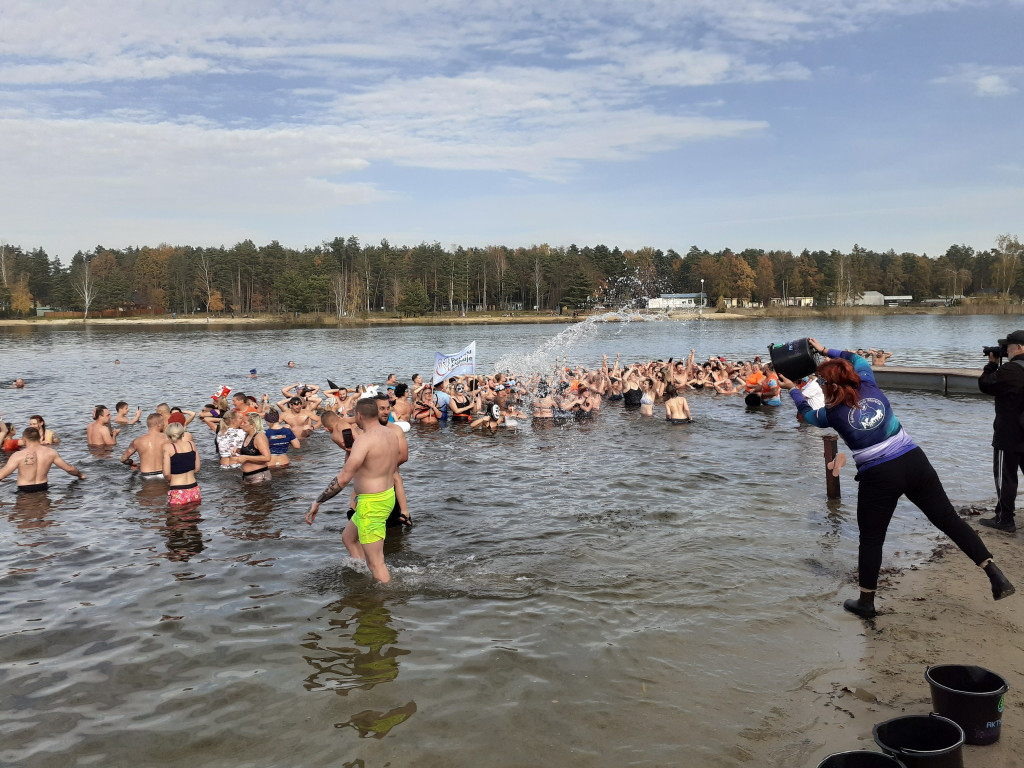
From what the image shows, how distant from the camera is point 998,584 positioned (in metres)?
4.95

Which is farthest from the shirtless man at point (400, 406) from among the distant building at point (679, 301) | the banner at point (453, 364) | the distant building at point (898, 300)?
the distant building at point (898, 300)

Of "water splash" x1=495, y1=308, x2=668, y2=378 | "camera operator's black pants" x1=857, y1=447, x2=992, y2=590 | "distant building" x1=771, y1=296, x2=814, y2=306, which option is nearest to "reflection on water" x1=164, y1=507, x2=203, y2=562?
"camera operator's black pants" x1=857, y1=447, x2=992, y2=590

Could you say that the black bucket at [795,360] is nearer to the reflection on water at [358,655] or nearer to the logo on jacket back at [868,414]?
the logo on jacket back at [868,414]

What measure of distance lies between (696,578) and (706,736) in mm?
2632

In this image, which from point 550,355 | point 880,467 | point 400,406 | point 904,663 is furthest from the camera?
point 550,355

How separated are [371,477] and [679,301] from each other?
11846 cm

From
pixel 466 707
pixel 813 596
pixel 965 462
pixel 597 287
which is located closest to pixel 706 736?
pixel 466 707

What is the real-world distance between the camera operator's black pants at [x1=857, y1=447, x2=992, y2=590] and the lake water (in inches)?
41.8

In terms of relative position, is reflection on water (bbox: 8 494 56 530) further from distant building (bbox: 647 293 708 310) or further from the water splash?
distant building (bbox: 647 293 708 310)

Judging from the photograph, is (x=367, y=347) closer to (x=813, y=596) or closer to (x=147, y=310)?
(x=813, y=596)

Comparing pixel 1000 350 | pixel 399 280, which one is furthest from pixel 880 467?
pixel 399 280

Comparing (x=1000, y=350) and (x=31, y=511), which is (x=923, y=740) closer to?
(x=1000, y=350)

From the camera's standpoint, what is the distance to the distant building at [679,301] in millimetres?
116250

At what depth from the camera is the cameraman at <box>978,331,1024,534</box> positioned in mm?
6672
